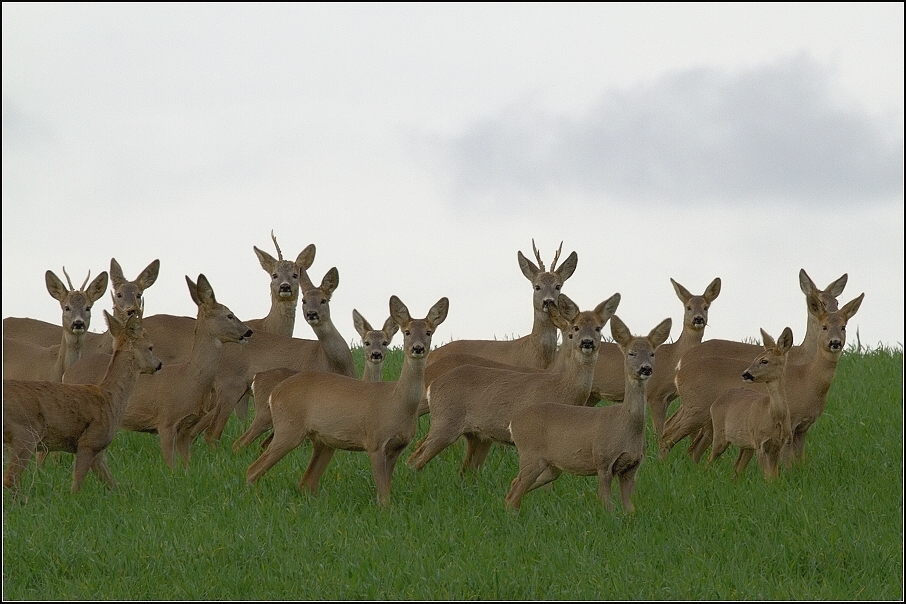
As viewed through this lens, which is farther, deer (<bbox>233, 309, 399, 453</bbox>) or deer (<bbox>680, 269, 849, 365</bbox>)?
deer (<bbox>680, 269, 849, 365</bbox>)

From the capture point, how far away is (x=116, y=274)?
15422 mm

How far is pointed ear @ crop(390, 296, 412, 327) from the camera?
12.2m

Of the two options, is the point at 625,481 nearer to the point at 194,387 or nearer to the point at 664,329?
the point at 664,329

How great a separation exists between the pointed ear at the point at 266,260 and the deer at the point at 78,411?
3769 millimetres

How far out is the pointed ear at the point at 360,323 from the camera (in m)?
13.0

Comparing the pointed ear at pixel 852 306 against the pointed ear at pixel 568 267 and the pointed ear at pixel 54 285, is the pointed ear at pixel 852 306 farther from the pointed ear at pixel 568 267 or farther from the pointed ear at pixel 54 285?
the pointed ear at pixel 54 285

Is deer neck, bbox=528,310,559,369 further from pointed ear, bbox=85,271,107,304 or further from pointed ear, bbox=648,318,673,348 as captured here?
pointed ear, bbox=85,271,107,304

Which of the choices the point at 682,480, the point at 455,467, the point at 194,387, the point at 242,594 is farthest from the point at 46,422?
the point at 682,480

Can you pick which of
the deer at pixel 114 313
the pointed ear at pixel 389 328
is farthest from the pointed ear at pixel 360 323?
the deer at pixel 114 313

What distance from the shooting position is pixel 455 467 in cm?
1271

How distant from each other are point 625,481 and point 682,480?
4.31 feet

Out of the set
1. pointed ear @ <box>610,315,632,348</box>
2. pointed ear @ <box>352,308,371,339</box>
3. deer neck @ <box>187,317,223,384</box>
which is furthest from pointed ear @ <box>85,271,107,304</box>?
pointed ear @ <box>610,315,632,348</box>

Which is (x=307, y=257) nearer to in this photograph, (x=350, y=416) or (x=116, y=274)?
(x=116, y=274)

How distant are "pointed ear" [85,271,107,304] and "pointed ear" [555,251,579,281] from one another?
4.93 m
